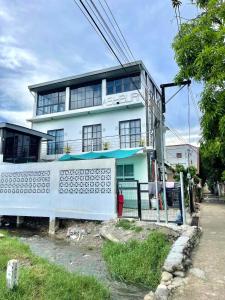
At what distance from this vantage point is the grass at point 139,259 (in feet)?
17.0

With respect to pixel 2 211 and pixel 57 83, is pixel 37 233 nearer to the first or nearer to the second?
pixel 2 211

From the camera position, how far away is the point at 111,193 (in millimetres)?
9891

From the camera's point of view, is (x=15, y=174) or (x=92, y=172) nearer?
(x=92, y=172)

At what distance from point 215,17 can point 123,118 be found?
12.0 metres

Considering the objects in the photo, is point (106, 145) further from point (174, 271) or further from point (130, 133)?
point (174, 271)

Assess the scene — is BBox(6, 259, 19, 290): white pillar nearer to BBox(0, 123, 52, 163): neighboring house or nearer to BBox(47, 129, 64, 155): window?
BBox(0, 123, 52, 163): neighboring house

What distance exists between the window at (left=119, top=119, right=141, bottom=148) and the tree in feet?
36.4

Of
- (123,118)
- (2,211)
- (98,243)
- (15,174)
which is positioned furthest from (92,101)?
(98,243)

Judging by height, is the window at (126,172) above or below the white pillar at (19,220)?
above

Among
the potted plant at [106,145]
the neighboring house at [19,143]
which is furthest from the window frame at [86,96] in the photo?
the neighboring house at [19,143]

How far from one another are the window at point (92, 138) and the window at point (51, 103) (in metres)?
2.71

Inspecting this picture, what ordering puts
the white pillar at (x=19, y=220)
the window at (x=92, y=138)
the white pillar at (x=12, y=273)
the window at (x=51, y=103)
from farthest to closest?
the window at (x=51, y=103) → the window at (x=92, y=138) → the white pillar at (x=19, y=220) → the white pillar at (x=12, y=273)

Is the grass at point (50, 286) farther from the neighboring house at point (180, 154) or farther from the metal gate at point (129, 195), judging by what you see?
the neighboring house at point (180, 154)

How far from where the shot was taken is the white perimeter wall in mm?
10070
